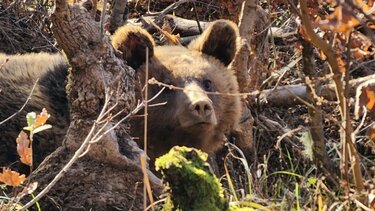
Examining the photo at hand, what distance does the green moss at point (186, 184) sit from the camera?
3.56 meters

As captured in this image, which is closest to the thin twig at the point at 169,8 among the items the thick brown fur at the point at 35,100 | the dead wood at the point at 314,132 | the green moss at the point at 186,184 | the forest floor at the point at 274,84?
the forest floor at the point at 274,84

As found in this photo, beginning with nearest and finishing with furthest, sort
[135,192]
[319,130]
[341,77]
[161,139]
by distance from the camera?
[341,77] → [135,192] → [319,130] → [161,139]


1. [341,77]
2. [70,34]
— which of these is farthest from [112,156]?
[341,77]

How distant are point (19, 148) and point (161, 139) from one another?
2977 millimetres

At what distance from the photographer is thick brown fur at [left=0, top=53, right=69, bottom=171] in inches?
242

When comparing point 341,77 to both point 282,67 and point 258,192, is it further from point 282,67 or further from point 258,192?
point 282,67

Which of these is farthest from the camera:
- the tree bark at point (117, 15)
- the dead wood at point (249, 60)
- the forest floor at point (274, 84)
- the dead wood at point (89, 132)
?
the tree bark at point (117, 15)

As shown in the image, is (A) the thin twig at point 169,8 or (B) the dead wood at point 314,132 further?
(A) the thin twig at point 169,8

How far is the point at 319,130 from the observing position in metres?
6.19

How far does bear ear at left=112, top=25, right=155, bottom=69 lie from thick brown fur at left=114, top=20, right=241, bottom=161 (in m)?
0.01

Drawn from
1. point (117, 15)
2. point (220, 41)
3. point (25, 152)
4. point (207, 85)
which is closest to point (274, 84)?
point (220, 41)

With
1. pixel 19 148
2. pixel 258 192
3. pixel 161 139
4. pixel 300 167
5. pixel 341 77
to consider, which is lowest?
pixel 300 167

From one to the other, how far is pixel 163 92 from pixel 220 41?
2.69 feet

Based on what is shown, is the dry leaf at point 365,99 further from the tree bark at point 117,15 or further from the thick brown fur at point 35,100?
the tree bark at point 117,15
